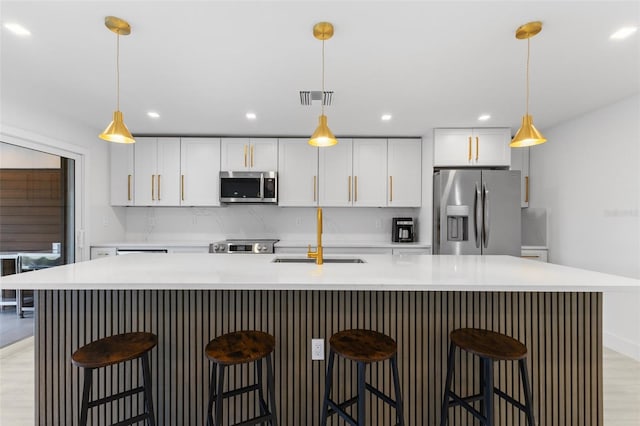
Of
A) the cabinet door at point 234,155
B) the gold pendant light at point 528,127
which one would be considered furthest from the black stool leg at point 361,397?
the cabinet door at point 234,155

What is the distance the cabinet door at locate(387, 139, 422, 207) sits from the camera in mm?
4125

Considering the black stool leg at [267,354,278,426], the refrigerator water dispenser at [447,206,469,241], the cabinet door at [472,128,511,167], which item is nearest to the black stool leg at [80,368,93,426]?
the black stool leg at [267,354,278,426]

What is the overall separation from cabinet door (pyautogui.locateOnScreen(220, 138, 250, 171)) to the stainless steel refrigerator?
99.3 inches

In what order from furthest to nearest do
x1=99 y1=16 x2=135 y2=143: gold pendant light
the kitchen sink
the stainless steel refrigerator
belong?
the stainless steel refrigerator, the kitchen sink, x1=99 y1=16 x2=135 y2=143: gold pendant light

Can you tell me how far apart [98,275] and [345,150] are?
313 centimetres

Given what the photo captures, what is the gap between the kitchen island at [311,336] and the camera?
5.79 ft

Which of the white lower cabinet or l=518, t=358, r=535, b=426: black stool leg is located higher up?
the white lower cabinet

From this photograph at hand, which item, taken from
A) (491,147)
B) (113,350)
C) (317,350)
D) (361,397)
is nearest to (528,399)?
(361,397)

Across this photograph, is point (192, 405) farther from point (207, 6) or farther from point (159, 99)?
point (159, 99)

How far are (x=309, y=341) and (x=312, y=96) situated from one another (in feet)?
6.75

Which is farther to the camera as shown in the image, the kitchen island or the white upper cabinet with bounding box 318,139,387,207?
the white upper cabinet with bounding box 318,139,387,207

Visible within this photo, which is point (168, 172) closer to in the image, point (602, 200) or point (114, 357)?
point (114, 357)

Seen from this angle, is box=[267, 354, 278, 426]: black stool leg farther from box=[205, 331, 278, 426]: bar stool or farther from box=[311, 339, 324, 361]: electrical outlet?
box=[311, 339, 324, 361]: electrical outlet

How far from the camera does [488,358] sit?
4.75ft
